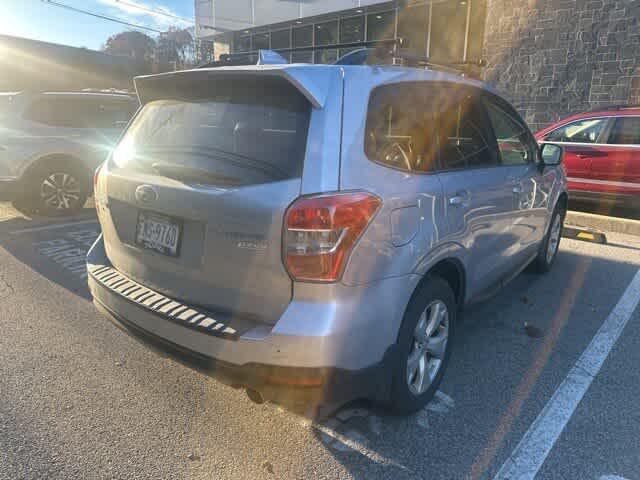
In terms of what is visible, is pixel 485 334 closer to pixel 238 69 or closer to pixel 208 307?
pixel 208 307

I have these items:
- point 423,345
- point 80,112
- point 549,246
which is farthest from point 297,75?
point 80,112

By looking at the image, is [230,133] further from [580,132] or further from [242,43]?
[242,43]

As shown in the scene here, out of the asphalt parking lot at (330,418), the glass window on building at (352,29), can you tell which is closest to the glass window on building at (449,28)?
the glass window on building at (352,29)

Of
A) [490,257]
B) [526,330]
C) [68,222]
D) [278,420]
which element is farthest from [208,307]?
[68,222]

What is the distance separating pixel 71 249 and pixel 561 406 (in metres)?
5.12

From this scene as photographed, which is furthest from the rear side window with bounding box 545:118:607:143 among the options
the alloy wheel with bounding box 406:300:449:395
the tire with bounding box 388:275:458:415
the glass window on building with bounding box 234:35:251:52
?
the glass window on building with bounding box 234:35:251:52

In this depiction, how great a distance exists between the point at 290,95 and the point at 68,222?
226 inches

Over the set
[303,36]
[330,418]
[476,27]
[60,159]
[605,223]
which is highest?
[303,36]

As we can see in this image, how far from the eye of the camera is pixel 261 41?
19781 millimetres

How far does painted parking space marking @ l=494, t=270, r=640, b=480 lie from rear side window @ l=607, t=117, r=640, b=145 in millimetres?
4230

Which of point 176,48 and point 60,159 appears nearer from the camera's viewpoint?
point 60,159

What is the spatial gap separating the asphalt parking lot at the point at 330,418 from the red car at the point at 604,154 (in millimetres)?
4010

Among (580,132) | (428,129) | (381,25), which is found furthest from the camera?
(381,25)

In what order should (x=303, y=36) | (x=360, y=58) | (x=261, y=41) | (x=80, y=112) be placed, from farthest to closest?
(x=261, y=41), (x=303, y=36), (x=80, y=112), (x=360, y=58)
